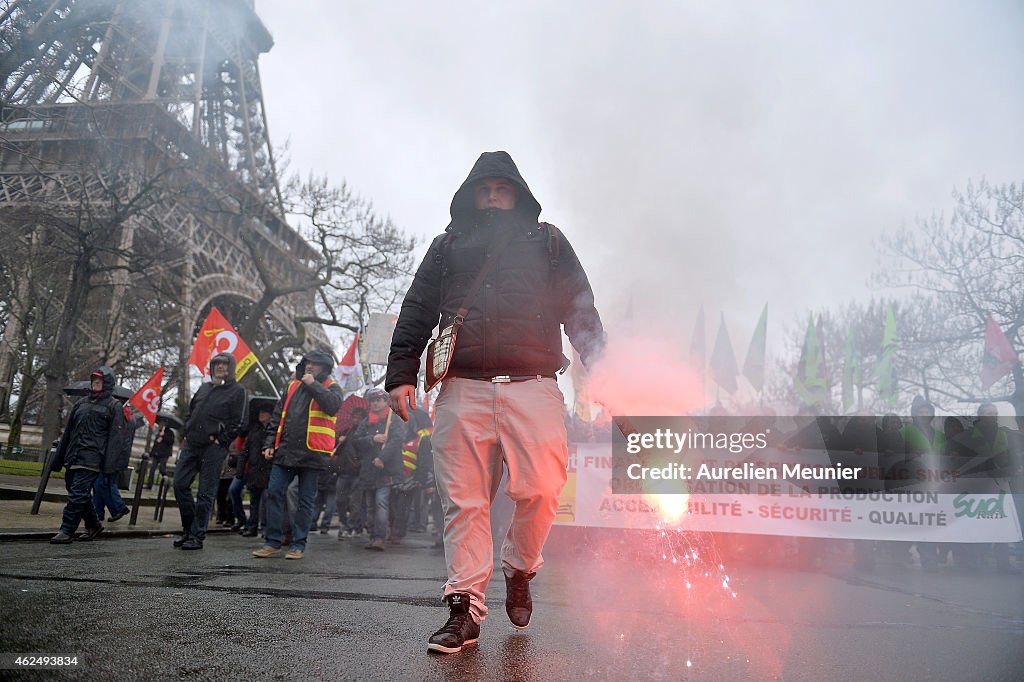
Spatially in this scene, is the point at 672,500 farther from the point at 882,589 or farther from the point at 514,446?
the point at 514,446

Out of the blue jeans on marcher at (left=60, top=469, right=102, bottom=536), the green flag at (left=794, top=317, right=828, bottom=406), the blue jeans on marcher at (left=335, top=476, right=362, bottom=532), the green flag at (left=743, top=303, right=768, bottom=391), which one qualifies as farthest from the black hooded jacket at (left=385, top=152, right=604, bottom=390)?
the green flag at (left=794, top=317, right=828, bottom=406)

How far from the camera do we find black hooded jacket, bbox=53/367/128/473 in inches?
274

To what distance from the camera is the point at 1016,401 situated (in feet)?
44.8

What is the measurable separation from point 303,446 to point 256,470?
3.48m

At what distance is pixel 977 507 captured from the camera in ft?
27.6

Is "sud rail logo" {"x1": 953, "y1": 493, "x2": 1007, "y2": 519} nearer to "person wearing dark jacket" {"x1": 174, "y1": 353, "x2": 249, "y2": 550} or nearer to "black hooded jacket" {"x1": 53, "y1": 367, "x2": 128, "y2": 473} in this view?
"person wearing dark jacket" {"x1": 174, "y1": 353, "x2": 249, "y2": 550}

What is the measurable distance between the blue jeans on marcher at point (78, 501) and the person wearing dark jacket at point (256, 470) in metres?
2.54

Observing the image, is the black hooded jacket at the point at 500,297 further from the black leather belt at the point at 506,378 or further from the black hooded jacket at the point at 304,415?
the black hooded jacket at the point at 304,415

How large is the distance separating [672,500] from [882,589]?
88.8 inches

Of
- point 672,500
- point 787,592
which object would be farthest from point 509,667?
point 672,500

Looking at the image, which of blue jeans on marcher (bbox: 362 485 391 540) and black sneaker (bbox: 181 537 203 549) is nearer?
black sneaker (bbox: 181 537 203 549)

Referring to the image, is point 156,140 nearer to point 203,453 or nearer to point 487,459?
point 203,453

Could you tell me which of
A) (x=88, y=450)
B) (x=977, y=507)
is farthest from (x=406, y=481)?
(x=977, y=507)

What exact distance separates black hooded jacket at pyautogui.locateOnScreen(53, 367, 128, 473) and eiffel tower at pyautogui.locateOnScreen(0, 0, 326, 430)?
165 inches
